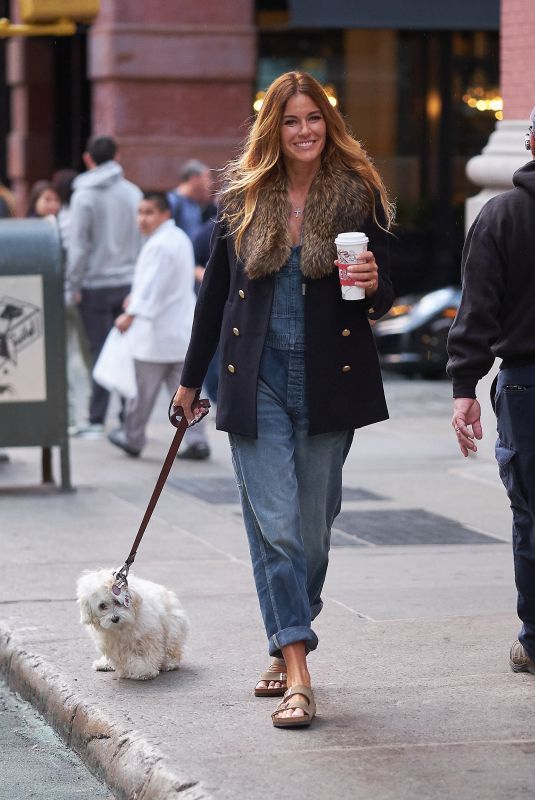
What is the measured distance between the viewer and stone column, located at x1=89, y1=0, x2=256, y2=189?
19.1m

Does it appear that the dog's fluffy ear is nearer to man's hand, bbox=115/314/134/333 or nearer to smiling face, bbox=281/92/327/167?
smiling face, bbox=281/92/327/167

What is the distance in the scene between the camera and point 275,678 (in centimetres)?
550

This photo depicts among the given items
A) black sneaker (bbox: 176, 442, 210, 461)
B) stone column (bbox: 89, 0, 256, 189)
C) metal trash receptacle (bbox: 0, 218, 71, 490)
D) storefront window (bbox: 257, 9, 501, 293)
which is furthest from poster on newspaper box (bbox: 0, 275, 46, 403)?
storefront window (bbox: 257, 9, 501, 293)

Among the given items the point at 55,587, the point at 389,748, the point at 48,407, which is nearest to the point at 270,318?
the point at 389,748

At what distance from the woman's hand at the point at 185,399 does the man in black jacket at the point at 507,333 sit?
0.89m

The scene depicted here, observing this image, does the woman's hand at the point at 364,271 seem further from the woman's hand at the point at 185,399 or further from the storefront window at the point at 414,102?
the storefront window at the point at 414,102

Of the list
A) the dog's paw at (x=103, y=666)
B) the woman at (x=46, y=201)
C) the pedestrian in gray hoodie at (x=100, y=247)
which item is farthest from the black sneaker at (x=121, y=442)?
the dog's paw at (x=103, y=666)

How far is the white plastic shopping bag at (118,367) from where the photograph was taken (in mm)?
11164

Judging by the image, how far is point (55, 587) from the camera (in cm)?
728

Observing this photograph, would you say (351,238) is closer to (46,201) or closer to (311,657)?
(311,657)

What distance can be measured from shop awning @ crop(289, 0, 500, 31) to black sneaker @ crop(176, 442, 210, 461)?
8.94 metres

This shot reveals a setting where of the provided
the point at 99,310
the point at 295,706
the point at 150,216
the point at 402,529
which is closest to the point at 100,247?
the point at 99,310

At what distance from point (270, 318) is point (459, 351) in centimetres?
65

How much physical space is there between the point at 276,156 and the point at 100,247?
24.6 feet
